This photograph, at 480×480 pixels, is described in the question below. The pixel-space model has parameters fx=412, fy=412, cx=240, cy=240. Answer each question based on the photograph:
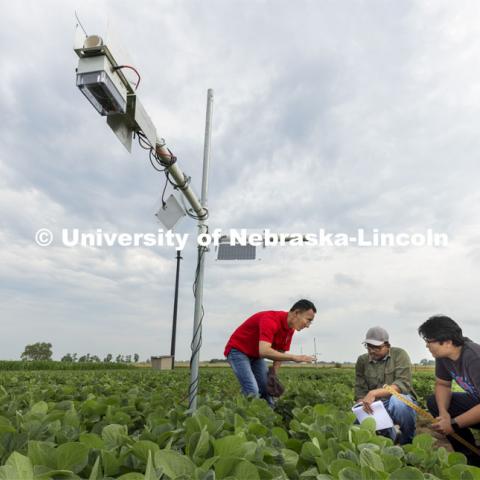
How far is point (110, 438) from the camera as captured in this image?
1910 mm

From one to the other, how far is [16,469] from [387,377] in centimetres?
465

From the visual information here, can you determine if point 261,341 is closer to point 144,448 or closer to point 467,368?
point 467,368

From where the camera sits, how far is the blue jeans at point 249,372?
17.0 ft

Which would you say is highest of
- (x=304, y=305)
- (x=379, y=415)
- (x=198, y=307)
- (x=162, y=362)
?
(x=304, y=305)

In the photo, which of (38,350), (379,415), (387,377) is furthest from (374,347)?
(38,350)

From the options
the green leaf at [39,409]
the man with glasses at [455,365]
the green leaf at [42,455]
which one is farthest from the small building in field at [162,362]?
the green leaf at [42,455]

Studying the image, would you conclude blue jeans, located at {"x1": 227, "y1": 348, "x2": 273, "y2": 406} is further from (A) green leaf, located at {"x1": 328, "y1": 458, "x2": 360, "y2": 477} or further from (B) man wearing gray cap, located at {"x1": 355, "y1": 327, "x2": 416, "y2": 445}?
(A) green leaf, located at {"x1": 328, "y1": 458, "x2": 360, "y2": 477}

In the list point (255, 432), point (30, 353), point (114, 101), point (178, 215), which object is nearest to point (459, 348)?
point (255, 432)

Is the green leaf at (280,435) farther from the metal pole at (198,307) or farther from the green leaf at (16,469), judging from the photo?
the metal pole at (198,307)

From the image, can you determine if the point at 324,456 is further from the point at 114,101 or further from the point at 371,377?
the point at 371,377

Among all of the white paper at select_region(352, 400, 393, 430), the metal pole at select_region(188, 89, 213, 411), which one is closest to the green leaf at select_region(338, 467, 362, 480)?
the white paper at select_region(352, 400, 393, 430)

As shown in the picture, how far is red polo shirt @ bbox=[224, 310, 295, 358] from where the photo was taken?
530 centimetres

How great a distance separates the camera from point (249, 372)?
207 inches

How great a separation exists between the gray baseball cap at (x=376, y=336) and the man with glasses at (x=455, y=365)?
60 cm
